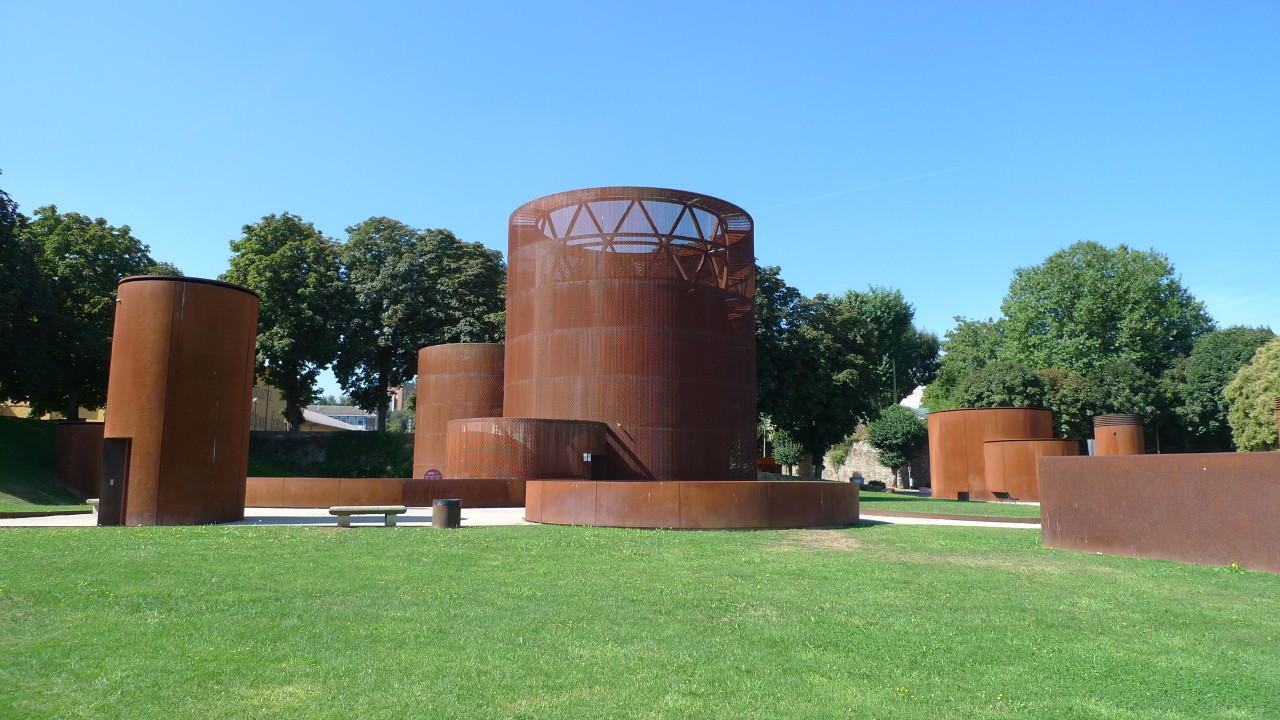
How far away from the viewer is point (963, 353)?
66438 millimetres

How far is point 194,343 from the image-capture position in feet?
59.9

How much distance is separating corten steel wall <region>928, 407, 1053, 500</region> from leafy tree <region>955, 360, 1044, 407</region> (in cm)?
1111

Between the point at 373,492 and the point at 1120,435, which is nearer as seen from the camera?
the point at 373,492

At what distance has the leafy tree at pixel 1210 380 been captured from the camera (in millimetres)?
49438

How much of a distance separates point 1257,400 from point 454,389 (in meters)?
37.6

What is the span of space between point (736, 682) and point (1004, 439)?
1306 inches

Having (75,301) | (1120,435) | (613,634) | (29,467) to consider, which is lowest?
(613,634)

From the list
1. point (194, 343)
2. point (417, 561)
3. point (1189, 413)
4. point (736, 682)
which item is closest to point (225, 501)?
point (194, 343)

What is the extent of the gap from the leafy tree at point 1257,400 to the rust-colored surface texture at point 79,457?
48164 mm

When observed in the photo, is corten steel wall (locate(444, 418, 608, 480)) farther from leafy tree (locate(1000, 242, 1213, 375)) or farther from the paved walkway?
leafy tree (locate(1000, 242, 1213, 375))

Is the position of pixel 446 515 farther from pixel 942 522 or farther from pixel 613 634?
pixel 942 522

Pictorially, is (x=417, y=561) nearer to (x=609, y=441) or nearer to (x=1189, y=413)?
(x=609, y=441)

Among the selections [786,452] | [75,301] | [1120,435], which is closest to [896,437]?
[786,452]

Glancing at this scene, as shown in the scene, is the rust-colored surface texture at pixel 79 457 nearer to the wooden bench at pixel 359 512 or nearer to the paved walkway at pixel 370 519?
the paved walkway at pixel 370 519
